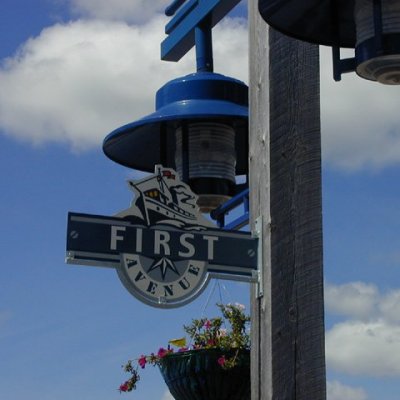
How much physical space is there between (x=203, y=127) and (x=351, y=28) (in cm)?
136

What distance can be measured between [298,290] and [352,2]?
3.59ft

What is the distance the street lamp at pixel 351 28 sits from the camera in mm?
4484

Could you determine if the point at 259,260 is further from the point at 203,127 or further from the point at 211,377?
the point at 203,127

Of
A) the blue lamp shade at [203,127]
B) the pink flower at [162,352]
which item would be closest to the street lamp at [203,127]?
the blue lamp shade at [203,127]

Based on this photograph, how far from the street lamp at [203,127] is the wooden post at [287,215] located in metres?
0.98

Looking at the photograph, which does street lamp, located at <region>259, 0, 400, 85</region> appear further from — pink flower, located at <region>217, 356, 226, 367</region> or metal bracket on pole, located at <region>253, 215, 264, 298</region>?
pink flower, located at <region>217, 356, 226, 367</region>

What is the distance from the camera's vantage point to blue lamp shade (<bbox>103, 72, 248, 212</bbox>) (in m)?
5.98

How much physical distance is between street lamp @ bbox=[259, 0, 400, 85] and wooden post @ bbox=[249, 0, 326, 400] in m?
0.18

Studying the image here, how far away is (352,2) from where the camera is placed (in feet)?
15.5

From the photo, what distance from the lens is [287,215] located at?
4742 mm

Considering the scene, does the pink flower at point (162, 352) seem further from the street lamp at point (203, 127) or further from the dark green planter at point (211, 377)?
the street lamp at point (203, 127)

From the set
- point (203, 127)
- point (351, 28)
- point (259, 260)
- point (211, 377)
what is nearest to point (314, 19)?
point (351, 28)

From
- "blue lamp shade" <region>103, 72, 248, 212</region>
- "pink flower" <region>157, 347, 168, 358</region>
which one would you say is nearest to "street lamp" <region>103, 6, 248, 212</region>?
"blue lamp shade" <region>103, 72, 248, 212</region>

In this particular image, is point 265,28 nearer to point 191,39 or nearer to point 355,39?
point 355,39
